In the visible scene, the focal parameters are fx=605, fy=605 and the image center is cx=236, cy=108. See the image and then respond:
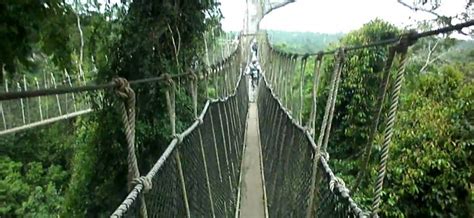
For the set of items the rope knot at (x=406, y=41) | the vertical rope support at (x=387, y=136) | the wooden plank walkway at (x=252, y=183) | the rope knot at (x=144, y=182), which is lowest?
the wooden plank walkway at (x=252, y=183)

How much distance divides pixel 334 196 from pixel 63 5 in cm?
118

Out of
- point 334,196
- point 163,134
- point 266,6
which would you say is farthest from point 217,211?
point 266,6

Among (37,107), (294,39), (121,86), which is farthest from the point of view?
(294,39)

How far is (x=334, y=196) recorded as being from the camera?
134 cm

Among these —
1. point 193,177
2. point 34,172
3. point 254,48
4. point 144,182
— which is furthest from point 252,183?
point 254,48

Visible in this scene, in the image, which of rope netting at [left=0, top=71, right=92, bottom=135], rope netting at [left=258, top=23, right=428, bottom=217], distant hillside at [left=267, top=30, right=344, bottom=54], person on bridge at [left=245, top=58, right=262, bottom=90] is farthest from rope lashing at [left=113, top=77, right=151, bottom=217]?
distant hillside at [left=267, top=30, right=344, bottom=54]

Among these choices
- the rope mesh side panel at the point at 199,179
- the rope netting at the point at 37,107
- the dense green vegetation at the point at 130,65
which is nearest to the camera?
the rope mesh side panel at the point at 199,179

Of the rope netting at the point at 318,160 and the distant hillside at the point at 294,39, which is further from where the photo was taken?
the distant hillside at the point at 294,39

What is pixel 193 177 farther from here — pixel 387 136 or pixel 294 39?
pixel 294 39

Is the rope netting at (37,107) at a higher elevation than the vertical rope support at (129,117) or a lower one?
lower

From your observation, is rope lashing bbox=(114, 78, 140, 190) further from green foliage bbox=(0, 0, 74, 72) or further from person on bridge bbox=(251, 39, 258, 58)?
person on bridge bbox=(251, 39, 258, 58)

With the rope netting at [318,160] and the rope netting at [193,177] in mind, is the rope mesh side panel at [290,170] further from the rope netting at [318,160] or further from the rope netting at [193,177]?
the rope netting at [193,177]

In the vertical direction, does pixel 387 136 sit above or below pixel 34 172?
above

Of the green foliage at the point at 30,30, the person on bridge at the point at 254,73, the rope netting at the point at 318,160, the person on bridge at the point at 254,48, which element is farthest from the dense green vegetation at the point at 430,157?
the person on bridge at the point at 254,48
